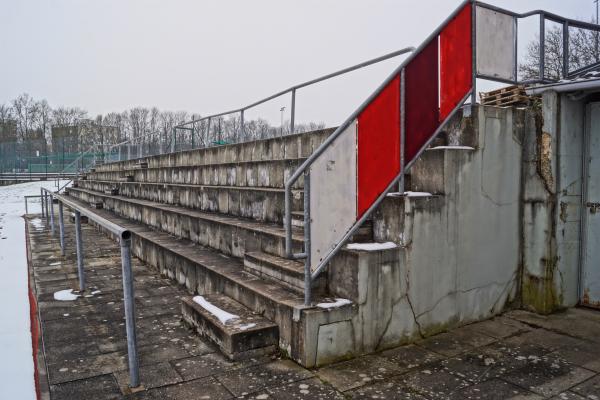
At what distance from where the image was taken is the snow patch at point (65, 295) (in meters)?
5.23

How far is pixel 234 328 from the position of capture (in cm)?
338

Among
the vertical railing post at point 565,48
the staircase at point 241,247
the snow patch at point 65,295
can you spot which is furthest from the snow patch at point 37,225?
the vertical railing post at point 565,48

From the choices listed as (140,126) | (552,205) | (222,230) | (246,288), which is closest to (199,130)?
(222,230)

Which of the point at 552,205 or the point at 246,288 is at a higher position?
the point at 552,205

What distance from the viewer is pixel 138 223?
9.48 m

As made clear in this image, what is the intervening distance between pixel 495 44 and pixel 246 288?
3.44m

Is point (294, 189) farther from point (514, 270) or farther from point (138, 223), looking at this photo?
point (138, 223)

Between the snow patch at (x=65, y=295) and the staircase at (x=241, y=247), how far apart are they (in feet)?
3.97

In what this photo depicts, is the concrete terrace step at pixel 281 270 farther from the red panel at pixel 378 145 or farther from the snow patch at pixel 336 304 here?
the red panel at pixel 378 145

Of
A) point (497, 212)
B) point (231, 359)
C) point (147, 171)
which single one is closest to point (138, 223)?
point (147, 171)

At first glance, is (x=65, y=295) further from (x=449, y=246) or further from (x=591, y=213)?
(x=591, y=213)

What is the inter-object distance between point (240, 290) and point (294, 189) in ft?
5.35

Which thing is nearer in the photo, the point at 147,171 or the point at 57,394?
the point at 57,394

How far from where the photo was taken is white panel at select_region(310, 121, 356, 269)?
129 inches
